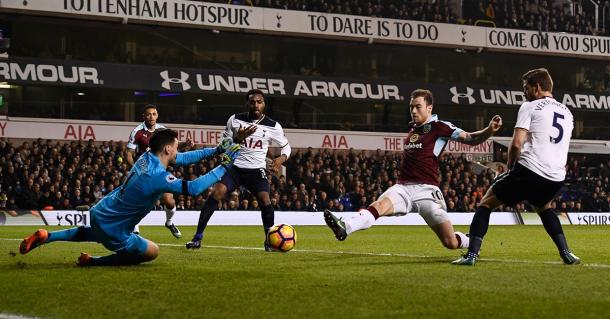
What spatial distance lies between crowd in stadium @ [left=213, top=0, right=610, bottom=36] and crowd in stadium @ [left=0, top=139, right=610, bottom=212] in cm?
641

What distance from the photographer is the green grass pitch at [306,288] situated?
667 cm

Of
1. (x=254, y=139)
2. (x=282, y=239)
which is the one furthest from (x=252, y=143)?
(x=282, y=239)

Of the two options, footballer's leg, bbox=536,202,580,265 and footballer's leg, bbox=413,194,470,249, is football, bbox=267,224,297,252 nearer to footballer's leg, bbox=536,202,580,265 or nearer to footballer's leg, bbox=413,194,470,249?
footballer's leg, bbox=413,194,470,249

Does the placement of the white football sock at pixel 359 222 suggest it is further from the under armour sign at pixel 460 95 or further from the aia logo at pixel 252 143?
the under armour sign at pixel 460 95

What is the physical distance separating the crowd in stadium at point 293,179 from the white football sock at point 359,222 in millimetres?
19118

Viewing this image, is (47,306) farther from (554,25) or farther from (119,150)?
(554,25)

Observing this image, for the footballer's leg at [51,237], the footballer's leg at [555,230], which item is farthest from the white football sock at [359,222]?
the footballer's leg at [51,237]

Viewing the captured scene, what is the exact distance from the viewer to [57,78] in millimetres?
37562

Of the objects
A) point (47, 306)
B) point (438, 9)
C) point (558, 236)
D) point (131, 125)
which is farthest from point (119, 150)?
point (47, 306)

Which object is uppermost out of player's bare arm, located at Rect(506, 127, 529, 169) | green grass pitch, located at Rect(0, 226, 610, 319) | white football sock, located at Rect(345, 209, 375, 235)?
player's bare arm, located at Rect(506, 127, 529, 169)

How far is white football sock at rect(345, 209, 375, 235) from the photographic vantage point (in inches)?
410

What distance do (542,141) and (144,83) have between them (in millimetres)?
30190

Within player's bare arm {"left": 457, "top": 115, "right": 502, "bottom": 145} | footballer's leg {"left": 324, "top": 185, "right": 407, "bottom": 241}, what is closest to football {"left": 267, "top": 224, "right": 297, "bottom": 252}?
footballer's leg {"left": 324, "top": 185, "right": 407, "bottom": 241}

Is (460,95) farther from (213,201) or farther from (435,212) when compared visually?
(435,212)
